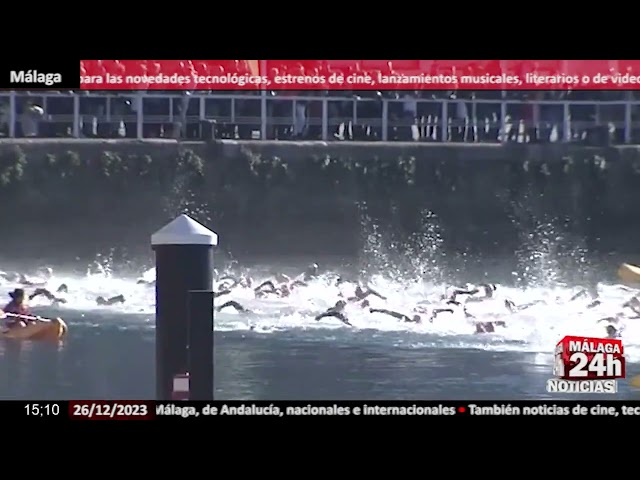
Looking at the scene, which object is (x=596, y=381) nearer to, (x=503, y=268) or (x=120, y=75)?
(x=503, y=268)

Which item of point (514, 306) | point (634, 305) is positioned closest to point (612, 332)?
point (634, 305)

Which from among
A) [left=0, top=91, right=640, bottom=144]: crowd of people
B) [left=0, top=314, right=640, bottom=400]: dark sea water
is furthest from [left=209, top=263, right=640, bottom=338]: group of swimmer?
[left=0, top=91, right=640, bottom=144]: crowd of people

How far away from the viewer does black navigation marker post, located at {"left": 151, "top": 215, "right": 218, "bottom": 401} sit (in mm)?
6469

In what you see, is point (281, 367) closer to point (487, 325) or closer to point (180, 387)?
point (180, 387)

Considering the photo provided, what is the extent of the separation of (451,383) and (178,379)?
47.1 inches

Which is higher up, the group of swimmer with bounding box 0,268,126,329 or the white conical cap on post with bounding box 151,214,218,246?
the white conical cap on post with bounding box 151,214,218,246

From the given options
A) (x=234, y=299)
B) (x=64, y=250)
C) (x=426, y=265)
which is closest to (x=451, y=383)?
(x=426, y=265)

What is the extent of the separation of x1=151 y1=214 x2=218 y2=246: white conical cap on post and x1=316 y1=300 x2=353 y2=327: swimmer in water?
0.75m

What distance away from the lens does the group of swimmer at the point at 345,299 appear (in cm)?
698

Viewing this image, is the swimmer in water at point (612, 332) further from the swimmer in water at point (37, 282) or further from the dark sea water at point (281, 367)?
the swimmer in water at point (37, 282)

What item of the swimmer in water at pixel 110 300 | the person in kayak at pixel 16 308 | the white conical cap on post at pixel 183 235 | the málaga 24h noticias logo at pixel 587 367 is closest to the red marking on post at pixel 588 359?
the málaga 24h noticias logo at pixel 587 367

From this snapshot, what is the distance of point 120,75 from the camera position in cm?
688

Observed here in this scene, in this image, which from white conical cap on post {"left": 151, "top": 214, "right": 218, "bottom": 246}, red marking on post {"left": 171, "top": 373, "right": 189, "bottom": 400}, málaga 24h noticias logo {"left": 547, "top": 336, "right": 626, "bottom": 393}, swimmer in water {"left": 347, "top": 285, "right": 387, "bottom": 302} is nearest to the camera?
white conical cap on post {"left": 151, "top": 214, "right": 218, "bottom": 246}
